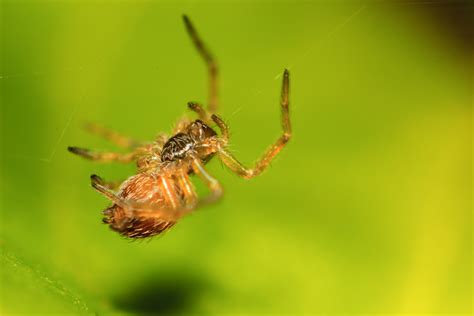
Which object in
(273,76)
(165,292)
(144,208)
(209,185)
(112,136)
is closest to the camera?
(144,208)

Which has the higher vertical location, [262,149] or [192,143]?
[262,149]

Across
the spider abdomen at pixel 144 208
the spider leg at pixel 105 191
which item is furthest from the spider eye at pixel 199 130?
the spider leg at pixel 105 191

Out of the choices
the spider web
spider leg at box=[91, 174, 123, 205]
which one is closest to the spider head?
the spider web

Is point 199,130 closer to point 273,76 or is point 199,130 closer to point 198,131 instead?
point 198,131

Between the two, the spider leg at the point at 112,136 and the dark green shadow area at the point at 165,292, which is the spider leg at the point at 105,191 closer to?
the dark green shadow area at the point at 165,292

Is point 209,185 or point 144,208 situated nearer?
point 144,208

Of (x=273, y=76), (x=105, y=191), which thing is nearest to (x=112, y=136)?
(x=105, y=191)

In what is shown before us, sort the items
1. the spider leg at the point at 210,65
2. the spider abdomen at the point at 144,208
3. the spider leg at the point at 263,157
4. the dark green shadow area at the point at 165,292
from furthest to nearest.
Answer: the spider leg at the point at 210,65 < the spider leg at the point at 263,157 < the dark green shadow area at the point at 165,292 < the spider abdomen at the point at 144,208

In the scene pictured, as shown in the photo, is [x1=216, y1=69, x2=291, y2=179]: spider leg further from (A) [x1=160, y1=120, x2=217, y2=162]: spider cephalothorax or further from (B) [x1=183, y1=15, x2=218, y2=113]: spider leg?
(B) [x1=183, y1=15, x2=218, y2=113]: spider leg

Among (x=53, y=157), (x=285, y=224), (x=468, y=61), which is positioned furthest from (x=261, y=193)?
(x=468, y=61)
